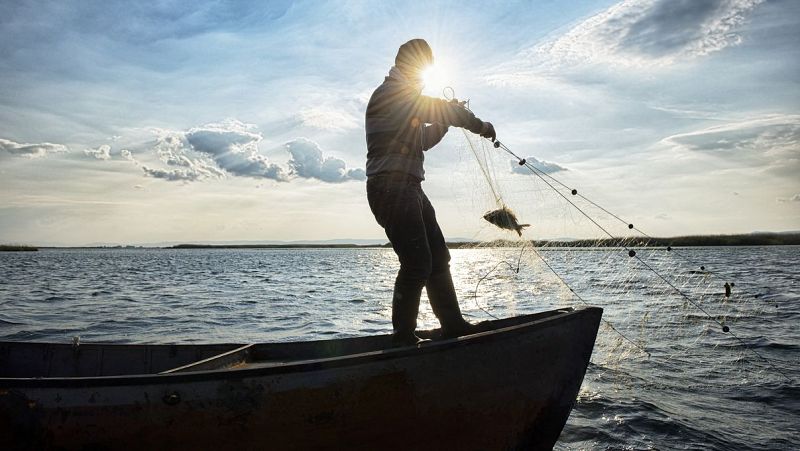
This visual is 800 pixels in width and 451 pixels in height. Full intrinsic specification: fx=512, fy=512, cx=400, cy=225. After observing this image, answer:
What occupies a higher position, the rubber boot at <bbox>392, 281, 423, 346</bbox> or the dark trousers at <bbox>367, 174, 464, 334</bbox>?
the dark trousers at <bbox>367, 174, 464, 334</bbox>

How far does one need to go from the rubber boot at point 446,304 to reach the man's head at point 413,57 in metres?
1.70

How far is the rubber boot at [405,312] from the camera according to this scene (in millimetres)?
4027

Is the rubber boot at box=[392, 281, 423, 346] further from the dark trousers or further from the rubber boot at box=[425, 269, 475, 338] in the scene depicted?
the rubber boot at box=[425, 269, 475, 338]

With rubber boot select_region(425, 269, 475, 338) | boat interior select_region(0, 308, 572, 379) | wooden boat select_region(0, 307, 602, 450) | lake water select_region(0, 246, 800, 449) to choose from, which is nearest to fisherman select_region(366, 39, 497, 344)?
rubber boot select_region(425, 269, 475, 338)

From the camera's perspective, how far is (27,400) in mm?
3332

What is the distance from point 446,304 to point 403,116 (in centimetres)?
174

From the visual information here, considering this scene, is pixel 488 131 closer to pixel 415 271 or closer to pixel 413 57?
pixel 413 57

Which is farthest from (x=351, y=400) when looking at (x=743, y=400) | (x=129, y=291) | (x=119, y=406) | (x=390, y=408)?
(x=129, y=291)

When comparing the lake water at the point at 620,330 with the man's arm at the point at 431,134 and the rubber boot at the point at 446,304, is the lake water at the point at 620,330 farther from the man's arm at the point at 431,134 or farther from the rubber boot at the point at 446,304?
the man's arm at the point at 431,134

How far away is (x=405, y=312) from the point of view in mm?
4105

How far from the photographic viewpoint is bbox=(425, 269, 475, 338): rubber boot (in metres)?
4.46

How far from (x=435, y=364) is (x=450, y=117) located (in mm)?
1893

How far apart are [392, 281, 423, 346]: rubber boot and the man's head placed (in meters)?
1.66

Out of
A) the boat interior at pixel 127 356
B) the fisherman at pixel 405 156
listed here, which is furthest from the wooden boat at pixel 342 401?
the boat interior at pixel 127 356
